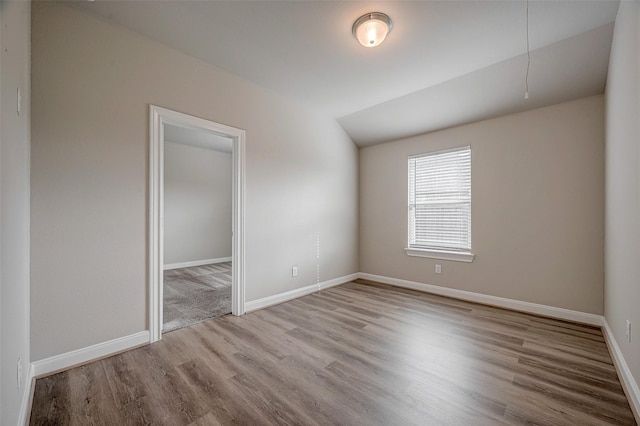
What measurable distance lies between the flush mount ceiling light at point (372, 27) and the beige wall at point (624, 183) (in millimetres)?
1486

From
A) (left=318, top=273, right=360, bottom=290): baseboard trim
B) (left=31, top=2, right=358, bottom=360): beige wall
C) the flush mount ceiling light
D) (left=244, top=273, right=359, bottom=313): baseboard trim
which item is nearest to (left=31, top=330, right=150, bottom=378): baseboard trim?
(left=31, top=2, right=358, bottom=360): beige wall

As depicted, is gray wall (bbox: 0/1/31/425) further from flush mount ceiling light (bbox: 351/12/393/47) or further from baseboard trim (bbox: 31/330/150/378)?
flush mount ceiling light (bbox: 351/12/393/47)

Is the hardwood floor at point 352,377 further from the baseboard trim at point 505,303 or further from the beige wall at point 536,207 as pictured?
the beige wall at point 536,207

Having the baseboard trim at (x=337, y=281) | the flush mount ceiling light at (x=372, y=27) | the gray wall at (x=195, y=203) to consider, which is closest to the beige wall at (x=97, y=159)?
the baseboard trim at (x=337, y=281)

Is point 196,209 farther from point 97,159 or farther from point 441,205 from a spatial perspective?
point 441,205

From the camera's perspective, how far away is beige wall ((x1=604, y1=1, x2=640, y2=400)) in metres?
1.60

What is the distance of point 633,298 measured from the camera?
167cm

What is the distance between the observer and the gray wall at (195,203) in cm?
584

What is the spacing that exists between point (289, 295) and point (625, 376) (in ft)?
A: 10.1

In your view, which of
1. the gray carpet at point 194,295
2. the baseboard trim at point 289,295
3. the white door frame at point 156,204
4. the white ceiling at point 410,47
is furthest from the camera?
the baseboard trim at point 289,295

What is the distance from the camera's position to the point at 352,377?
6.32ft

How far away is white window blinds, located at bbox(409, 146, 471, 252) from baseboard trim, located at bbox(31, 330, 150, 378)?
364cm

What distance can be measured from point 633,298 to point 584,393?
Result: 2.25 ft

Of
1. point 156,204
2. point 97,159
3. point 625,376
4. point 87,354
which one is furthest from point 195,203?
point 625,376
